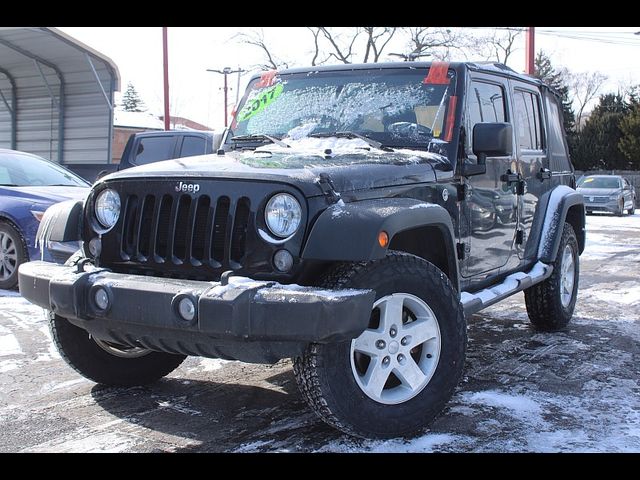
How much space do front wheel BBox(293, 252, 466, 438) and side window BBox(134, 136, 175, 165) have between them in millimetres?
7796

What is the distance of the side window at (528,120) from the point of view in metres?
5.48

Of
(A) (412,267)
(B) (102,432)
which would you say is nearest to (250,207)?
(A) (412,267)

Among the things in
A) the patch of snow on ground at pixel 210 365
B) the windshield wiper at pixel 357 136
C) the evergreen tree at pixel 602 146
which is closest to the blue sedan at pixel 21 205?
the patch of snow on ground at pixel 210 365

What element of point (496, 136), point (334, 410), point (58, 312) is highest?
point (496, 136)

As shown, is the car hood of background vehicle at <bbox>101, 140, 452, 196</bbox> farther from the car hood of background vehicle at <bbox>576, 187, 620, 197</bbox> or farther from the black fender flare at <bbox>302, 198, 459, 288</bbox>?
the car hood of background vehicle at <bbox>576, 187, 620, 197</bbox>

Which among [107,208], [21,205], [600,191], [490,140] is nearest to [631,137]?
[600,191]

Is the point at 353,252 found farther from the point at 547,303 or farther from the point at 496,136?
the point at 547,303

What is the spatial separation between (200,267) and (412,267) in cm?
103

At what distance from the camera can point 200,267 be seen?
3.42 metres

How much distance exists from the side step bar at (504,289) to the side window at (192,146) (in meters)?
6.28

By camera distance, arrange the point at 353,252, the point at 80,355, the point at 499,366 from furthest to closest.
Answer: the point at 499,366 → the point at 80,355 → the point at 353,252

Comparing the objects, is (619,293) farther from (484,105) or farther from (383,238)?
(383,238)

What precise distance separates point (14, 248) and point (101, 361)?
3891mm

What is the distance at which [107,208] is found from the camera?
3.82 meters
